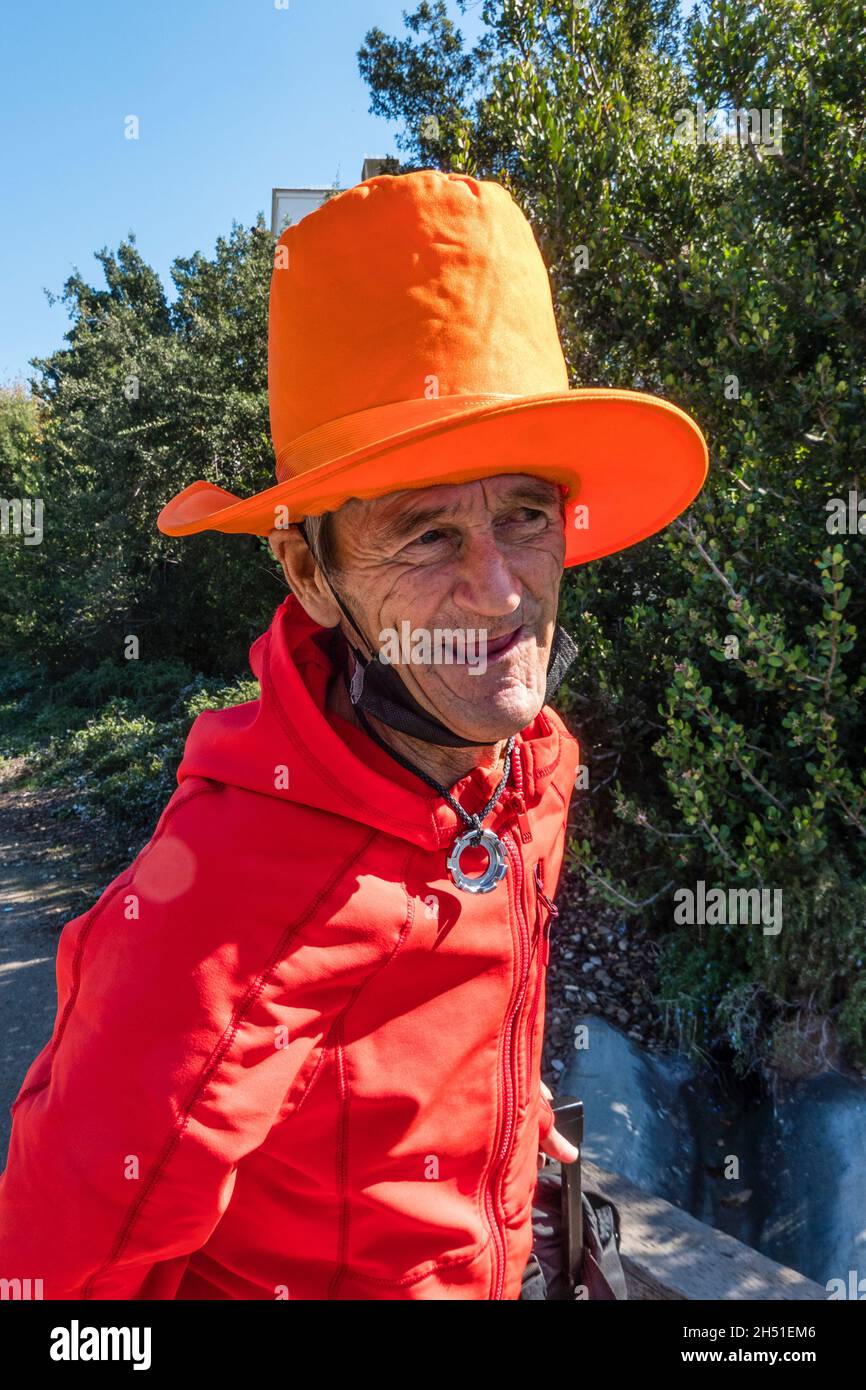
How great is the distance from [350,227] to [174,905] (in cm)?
105

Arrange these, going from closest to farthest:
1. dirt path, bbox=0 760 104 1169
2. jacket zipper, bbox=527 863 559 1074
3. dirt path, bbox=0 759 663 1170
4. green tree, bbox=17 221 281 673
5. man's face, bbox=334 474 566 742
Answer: man's face, bbox=334 474 566 742
jacket zipper, bbox=527 863 559 1074
dirt path, bbox=0 759 663 1170
dirt path, bbox=0 760 104 1169
green tree, bbox=17 221 281 673

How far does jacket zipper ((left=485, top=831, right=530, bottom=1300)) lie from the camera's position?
1.56 meters

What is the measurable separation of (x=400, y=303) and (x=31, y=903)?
268 inches

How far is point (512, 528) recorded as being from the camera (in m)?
1.49

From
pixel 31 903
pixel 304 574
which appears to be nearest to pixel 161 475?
pixel 31 903

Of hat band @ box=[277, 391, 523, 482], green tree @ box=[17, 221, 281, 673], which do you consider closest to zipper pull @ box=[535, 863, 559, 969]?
hat band @ box=[277, 391, 523, 482]

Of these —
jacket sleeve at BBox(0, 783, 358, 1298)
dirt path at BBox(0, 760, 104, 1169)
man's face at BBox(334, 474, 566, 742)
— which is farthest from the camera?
dirt path at BBox(0, 760, 104, 1169)

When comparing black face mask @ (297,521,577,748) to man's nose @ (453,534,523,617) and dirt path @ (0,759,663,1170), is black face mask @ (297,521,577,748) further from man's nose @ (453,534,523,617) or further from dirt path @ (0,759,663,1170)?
dirt path @ (0,759,663,1170)

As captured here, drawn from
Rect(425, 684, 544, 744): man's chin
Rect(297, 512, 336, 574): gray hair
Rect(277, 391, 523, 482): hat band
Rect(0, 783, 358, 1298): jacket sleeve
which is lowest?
Rect(0, 783, 358, 1298): jacket sleeve

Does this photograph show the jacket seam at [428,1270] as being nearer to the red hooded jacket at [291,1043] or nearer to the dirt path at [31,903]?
the red hooded jacket at [291,1043]

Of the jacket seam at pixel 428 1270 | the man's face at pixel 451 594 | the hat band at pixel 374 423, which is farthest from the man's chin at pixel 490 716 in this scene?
the jacket seam at pixel 428 1270

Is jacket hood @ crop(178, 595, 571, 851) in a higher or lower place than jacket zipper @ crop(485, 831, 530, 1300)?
higher

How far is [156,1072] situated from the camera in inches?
44.6
